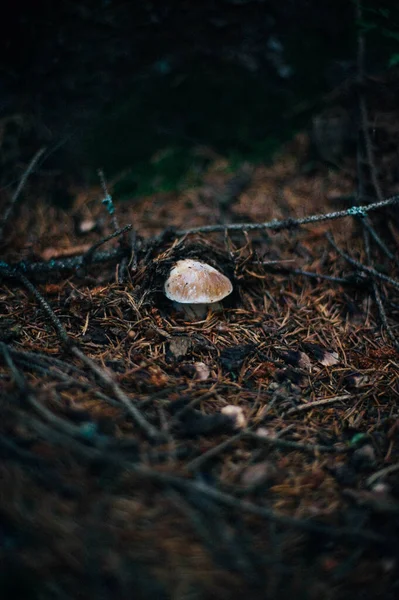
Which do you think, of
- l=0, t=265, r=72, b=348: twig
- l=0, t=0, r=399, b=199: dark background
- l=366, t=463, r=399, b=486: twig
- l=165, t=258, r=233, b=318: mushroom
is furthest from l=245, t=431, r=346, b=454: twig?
l=0, t=0, r=399, b=199: dark background

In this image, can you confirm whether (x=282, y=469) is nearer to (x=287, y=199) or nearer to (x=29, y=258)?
(x=29, y=258)

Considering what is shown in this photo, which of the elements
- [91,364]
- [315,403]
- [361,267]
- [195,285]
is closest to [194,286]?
[195,285]

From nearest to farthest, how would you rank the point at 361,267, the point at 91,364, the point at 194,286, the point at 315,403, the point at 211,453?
the point at 211,453 → the point at 91,364 → the point at 315,403 → the point at 194,286 → the point at 361,267

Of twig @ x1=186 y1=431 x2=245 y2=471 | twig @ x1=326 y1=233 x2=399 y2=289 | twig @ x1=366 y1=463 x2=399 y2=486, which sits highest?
twig @ x1=186 y1=431 x2=245 y2=471

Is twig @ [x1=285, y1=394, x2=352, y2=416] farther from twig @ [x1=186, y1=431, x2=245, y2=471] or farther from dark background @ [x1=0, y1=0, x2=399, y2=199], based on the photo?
dark background @ [x1=0, y1=0, x2=399, y2=199]

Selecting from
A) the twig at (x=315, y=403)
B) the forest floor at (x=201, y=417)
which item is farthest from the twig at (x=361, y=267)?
the twig at (x=315, y=403)

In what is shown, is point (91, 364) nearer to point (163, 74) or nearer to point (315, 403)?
point (315, 403)
